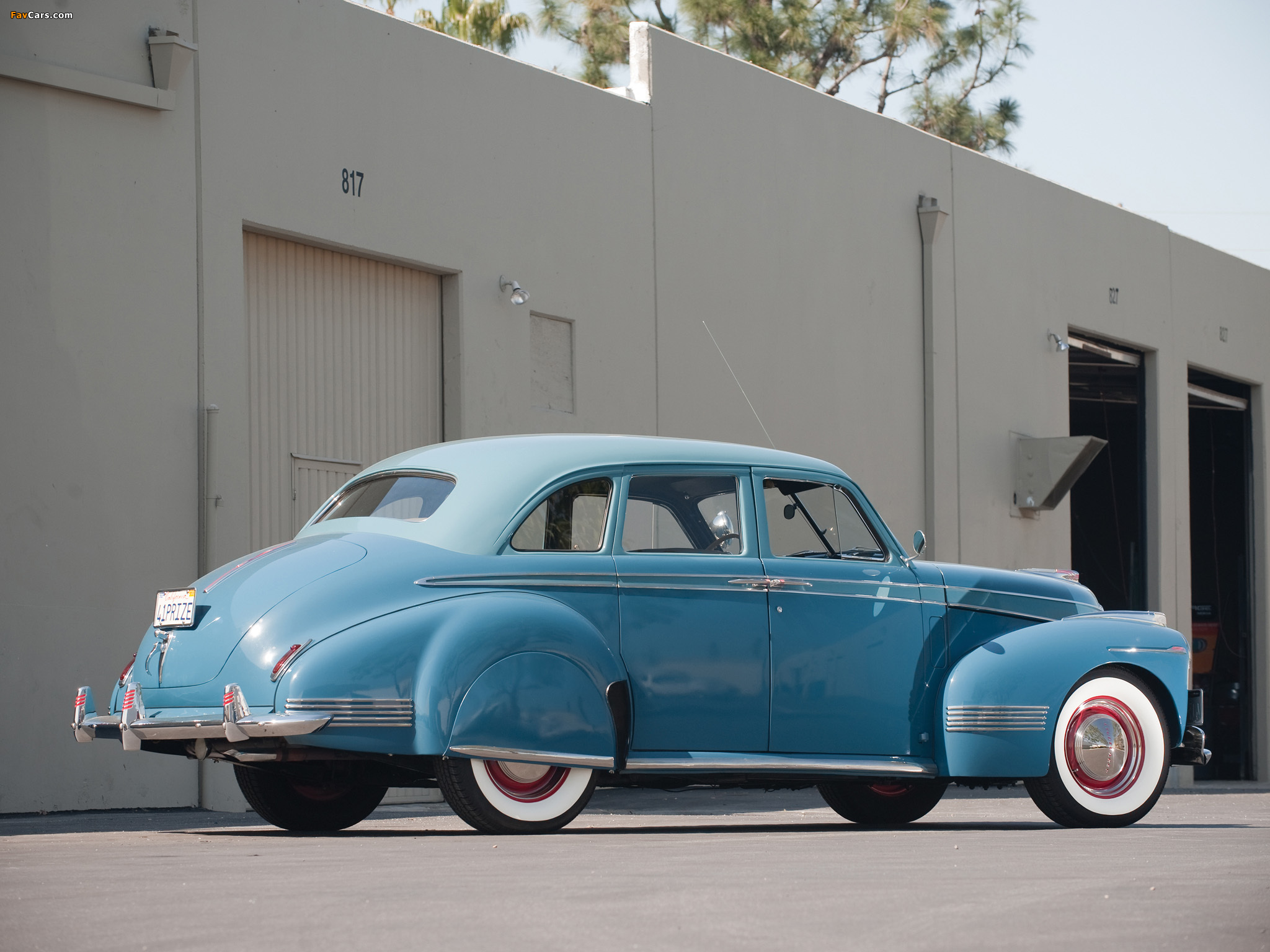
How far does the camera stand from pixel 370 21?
42.1ft

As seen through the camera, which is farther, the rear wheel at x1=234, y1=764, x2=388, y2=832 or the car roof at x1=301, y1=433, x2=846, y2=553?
the rear wheel at x1=234, y1=764, x2=388, y2=832

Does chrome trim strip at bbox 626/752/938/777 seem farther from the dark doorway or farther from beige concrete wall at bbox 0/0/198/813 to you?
the dark doorway

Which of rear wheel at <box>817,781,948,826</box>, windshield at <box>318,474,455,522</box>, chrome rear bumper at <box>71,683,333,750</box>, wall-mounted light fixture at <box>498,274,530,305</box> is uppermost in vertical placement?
wall-mounted light fixture at <box>498,274,530,305</box>

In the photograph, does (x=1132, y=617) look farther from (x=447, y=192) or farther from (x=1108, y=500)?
(x=1108, y=500)

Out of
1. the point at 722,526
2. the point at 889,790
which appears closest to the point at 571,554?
the point at 722,526

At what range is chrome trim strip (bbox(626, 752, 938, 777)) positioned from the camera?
→ 24.3 ft

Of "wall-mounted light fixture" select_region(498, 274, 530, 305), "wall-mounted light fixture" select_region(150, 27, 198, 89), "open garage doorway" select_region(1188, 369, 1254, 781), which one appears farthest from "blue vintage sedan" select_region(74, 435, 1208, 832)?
"open garage doorway" select_region(1188, 369, 1254, 781)

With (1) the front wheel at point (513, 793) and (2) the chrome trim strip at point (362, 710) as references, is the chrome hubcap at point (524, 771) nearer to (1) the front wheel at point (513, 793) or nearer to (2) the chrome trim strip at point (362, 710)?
(1) the front wheel at point (513, 793)

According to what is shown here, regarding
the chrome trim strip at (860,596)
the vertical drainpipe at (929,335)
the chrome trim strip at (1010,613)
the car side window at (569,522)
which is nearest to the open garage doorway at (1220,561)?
the vertical drainpipe at (929,335)

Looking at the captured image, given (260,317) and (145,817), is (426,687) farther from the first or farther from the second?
(260,317)

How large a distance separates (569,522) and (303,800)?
1.86 meters

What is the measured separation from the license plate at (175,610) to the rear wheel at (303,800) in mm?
912

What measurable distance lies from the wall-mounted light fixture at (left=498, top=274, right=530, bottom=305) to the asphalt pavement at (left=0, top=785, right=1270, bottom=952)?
6.68 metres

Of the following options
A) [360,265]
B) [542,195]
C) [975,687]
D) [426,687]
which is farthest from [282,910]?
[542,195]
